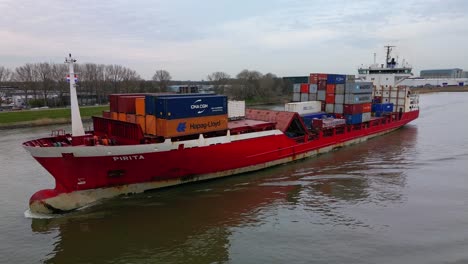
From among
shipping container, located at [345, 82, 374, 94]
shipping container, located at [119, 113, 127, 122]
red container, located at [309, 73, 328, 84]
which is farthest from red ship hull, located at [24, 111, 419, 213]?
red container, located at [309, 73, 328, 84]

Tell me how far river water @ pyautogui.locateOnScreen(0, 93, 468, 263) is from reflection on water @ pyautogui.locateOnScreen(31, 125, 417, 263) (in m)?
0.04

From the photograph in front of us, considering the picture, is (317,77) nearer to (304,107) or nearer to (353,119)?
(304,107)

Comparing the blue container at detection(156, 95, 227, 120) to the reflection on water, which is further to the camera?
the blue container at detection(156, 95, 227, 120)

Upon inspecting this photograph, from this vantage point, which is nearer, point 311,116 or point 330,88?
point 311,116

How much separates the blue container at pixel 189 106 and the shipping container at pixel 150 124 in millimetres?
411

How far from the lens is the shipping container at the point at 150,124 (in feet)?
53.3

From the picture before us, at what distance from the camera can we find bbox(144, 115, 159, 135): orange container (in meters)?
16.2

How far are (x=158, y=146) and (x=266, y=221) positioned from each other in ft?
19.3

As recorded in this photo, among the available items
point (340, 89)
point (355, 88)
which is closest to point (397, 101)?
point (355, 88)

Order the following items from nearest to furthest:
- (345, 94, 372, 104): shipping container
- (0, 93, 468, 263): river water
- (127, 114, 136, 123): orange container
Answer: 1. (0, 93, 468, 263): river water
2. (127, 114, 136, 123): orange container
3. (345, 94, 372, 104): shipping container

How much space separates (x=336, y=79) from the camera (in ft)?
92.4

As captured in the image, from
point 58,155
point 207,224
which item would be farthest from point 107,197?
point 207,224

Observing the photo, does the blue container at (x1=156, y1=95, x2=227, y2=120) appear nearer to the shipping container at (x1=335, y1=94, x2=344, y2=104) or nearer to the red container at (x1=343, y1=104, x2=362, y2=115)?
the shipping container at (x1=335, y1=94, x2=344, y2=104)

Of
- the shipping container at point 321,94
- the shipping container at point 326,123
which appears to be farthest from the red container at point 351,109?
the shipping container at point 321,94
